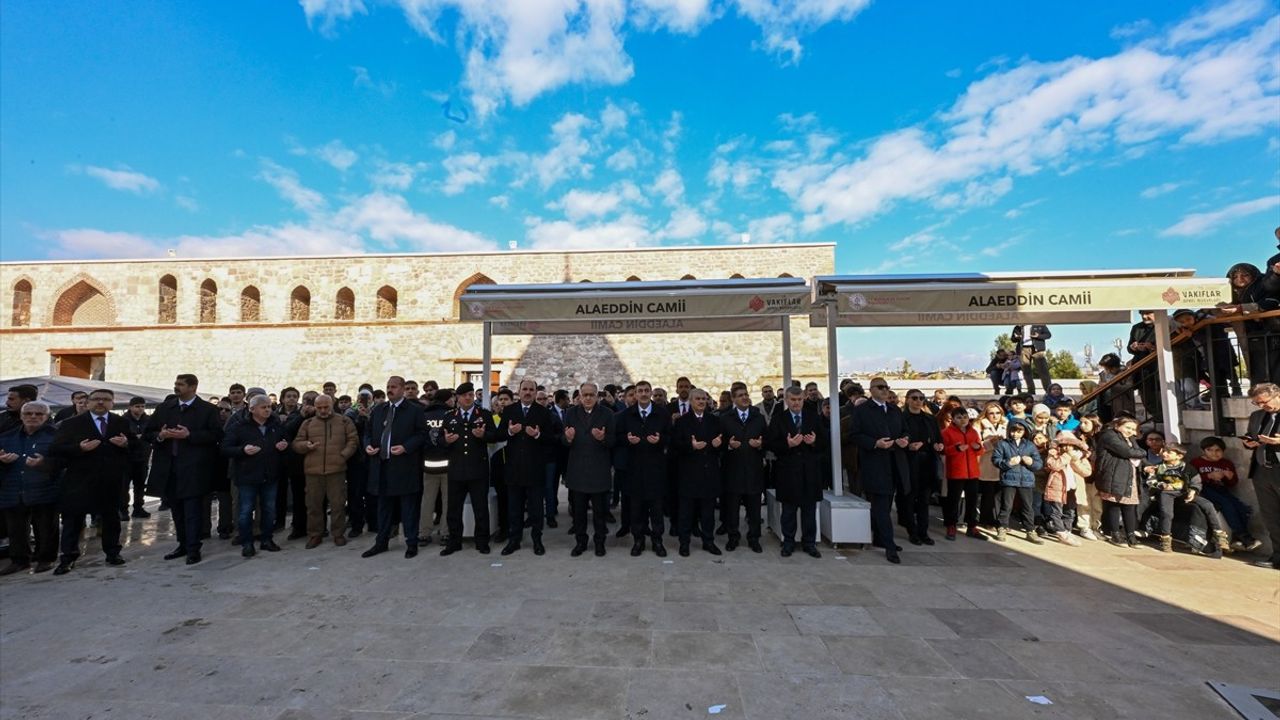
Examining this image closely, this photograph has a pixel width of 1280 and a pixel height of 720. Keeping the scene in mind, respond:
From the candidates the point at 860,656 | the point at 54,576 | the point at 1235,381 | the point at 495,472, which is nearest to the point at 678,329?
the point at 495,472

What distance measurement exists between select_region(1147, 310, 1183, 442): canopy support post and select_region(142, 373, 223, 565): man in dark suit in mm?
11823

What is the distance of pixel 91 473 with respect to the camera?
555cm

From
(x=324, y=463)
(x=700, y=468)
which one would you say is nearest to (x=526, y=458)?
(x=700, y=468)

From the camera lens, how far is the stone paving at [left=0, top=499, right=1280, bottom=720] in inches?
117

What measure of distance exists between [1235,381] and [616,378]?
1560 centimetres

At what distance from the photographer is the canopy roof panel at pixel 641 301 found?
21.3 ft

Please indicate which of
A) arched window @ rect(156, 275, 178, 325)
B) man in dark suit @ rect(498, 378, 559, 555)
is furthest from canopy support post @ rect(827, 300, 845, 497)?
arched window @ rect(156, 275, 178, 325)

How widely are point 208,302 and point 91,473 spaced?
20.0 metres

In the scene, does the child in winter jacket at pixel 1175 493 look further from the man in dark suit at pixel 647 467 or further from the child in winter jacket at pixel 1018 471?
the man in dark suit at pixel 647 467

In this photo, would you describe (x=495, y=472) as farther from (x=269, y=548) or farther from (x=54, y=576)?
(x=54, y=576)

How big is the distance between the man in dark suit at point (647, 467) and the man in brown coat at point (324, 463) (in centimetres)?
357

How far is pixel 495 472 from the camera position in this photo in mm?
6531

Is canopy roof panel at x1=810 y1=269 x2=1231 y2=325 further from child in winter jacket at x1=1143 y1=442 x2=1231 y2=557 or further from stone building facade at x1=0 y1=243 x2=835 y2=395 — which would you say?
stone building facade at x1=0 y1=243 x2=835 y2=395

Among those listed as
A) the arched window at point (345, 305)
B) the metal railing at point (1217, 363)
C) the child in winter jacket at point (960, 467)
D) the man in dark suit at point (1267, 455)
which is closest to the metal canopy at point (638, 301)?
the child in winter jacket at point (960, 467)
